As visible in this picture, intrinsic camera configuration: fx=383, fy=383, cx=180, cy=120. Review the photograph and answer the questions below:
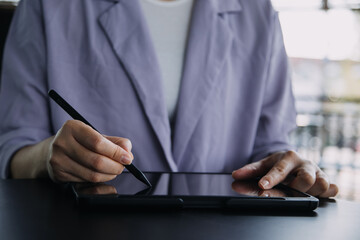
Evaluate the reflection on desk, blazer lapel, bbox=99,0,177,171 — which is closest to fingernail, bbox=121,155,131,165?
blazer lapel, bbox=99,0,177,171

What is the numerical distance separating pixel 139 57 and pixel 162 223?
519 millimetres

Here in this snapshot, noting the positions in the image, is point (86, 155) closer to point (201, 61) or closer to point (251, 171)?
point (251, 171)

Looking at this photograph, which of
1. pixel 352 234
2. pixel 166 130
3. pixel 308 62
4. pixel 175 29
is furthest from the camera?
pixel 308 62

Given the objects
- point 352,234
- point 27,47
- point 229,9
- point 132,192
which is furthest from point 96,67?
point 352,234

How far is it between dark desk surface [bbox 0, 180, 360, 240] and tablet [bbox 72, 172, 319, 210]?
0.04 feet

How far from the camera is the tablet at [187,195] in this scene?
1.27 feet

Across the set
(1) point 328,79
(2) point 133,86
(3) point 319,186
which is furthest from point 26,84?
(1) point 328,79

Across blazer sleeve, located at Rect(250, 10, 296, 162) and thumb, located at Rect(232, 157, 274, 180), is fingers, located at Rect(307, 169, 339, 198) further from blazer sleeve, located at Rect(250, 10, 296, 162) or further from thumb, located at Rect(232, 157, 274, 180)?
blazer sleeve, located at Rect(250, 10, 296, 162)

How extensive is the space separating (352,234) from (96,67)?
605 millimetres

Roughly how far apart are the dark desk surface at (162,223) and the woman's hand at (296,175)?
9cm

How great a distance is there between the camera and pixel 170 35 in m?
0.88

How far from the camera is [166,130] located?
0.79 meters

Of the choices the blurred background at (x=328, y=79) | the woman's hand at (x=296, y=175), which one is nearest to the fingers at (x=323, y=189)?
the woman's hand at (x=296, y=175)

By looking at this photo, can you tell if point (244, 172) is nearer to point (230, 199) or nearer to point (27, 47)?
point (230, 199)
